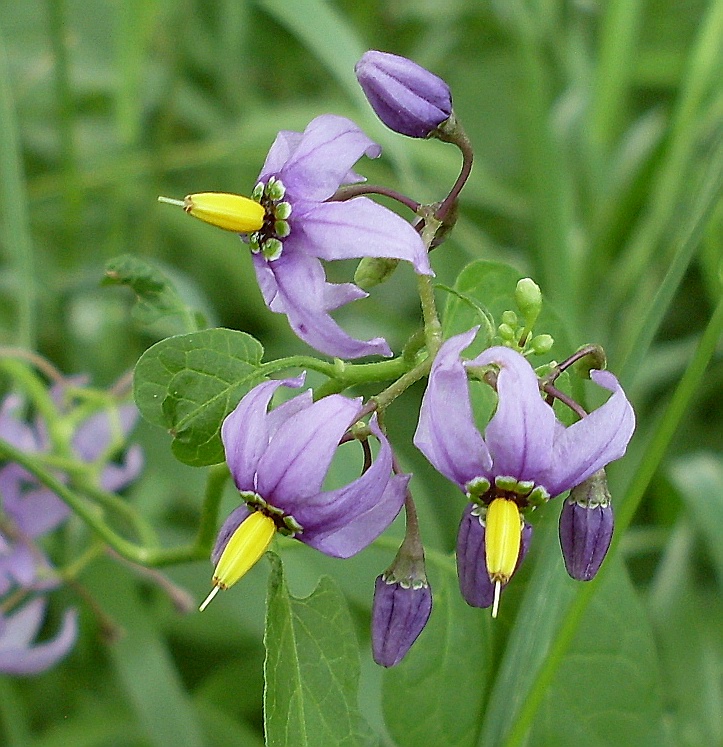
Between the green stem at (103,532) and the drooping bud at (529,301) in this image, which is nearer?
the drooping bud at (529,301)

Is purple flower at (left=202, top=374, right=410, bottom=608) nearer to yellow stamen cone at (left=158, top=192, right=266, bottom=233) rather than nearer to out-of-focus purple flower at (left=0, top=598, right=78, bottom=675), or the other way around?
yellow stamen cone at (left=158, top=192, right=266, bottom=233)

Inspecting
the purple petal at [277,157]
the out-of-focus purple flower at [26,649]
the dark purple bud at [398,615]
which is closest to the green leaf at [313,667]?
the dark purple bud at [398,615]

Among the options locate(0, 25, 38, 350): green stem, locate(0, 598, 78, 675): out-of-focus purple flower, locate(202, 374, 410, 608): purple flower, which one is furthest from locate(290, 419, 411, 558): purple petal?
locate(0, 25, 38, 350): green stem

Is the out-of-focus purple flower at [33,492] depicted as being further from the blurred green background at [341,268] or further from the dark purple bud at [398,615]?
the dark purple bud at [398,615]

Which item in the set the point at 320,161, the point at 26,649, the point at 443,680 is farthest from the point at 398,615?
the point at 26,649

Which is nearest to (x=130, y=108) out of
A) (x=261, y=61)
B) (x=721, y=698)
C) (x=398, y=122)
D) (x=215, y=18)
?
(x=215, y=18)

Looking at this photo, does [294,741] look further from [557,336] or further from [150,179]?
[150,179]
